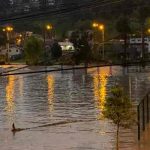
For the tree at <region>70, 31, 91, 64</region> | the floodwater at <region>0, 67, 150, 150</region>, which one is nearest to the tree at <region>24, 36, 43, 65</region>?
the tree at <region>70, 31, 91, 64</region>

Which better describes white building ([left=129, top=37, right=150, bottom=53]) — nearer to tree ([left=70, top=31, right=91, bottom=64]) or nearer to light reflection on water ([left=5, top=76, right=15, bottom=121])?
tree ([left=70, top=31, right=91, bottom=64])

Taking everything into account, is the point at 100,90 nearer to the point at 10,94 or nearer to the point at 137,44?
the point at 10,94

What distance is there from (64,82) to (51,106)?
53.8ft

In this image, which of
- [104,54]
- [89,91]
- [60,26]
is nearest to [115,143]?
[89,91]

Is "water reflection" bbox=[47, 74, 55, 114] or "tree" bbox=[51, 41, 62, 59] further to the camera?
"tree" bbox=[51, 41, 62, 59]

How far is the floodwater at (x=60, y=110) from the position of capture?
23.6m

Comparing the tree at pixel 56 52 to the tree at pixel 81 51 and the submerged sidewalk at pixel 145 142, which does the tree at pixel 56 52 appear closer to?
the tree at pixel 81 51

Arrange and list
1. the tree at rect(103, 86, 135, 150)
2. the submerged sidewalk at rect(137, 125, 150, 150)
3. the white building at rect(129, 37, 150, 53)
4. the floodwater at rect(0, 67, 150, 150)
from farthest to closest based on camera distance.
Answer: the white building at rect(129, 37, 150, 53), the floodwater at rect(0, 67, 150, 150), the submerged sidewalk at rect(137, 125, 150, 150), the tree at rect(103, 86, 135, 150)

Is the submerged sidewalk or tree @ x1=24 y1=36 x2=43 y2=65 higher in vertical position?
tree @ x1=24 y1=36 x2=43 y2=65

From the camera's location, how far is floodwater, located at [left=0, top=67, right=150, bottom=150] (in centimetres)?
2362

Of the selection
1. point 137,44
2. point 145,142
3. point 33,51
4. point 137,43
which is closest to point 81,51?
Result: point 33,51

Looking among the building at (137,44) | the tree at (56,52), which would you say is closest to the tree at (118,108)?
the tree at (56,52)

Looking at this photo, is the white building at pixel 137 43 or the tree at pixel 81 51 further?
the white building at pixel 137 43

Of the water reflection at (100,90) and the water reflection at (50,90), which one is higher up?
the water reflection at (100,90)
